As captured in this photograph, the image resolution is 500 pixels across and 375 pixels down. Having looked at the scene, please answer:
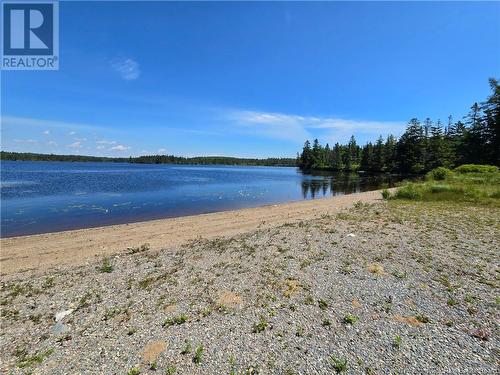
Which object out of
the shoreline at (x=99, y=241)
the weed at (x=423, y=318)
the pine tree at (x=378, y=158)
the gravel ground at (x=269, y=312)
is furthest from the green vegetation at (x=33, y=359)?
the pine tree at (x=378, y=158)

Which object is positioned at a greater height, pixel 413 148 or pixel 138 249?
pixel 413 148

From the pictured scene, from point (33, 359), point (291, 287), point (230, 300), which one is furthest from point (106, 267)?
point (291, 287)

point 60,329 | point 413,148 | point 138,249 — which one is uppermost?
point 413,148

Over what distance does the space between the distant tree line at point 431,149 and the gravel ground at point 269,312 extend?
5074cm

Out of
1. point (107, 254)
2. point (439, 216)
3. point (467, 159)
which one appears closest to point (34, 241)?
point (107, 254)

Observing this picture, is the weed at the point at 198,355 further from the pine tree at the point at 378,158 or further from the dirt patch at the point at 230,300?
the pine tree at the point at 378,158

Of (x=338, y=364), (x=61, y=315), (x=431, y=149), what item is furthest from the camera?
(x=431, y=149)

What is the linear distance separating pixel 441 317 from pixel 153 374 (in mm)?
4746

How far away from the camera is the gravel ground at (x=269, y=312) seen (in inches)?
146

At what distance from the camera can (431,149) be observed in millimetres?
65625

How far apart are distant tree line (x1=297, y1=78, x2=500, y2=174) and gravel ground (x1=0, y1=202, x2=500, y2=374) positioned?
50739 millimetres

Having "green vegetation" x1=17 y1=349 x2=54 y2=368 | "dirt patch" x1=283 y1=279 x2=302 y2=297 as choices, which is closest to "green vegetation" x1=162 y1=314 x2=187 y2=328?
"green vegetation" x1=17 y1=349 x2=54 y2=368

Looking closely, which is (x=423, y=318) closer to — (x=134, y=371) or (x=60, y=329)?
(x=134, y=371)

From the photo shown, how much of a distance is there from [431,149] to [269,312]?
76728 mm
